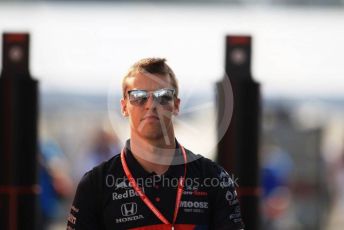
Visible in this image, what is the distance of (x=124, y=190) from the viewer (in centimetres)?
347

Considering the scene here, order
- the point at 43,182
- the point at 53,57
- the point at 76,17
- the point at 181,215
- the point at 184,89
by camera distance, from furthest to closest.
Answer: the point at 76,17 < the point at 53,57 < the point at 43,182 < the point at 184,89 < the point at 181,215

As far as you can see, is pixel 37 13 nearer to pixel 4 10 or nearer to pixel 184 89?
pixel 4 10

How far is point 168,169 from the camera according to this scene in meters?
3.52

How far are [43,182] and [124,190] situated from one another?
22.6ft

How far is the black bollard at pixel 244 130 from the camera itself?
623cm

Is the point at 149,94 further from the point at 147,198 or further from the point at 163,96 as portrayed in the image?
the point at 147,198

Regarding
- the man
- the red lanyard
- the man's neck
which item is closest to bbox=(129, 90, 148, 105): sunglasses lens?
the man

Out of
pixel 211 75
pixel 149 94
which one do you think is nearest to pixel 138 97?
pixel 149 94

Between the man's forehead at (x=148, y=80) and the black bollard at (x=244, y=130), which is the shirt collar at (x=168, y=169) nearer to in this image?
the man's forehead at (x=148, y=80)

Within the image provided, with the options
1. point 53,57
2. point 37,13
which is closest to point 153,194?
point 53,57

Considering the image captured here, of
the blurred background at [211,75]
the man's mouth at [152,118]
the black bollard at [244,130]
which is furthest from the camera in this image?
the blurred background at [211,75]

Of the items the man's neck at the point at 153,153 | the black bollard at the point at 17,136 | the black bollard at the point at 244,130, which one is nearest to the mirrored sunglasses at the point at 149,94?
the man's neck at the point at 153,153

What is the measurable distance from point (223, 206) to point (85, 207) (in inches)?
20.5

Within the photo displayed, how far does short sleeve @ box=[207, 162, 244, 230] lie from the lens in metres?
3.50
